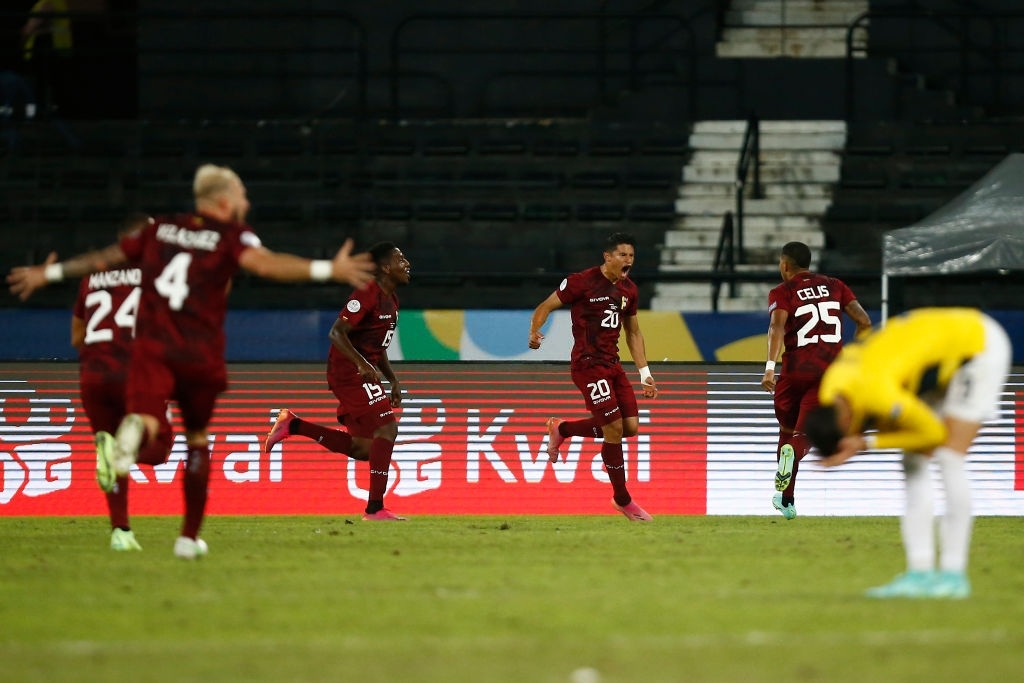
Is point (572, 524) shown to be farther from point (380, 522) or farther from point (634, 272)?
point (634, 272)

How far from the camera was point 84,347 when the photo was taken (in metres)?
10.8

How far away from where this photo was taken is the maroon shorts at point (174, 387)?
8820 millimetres

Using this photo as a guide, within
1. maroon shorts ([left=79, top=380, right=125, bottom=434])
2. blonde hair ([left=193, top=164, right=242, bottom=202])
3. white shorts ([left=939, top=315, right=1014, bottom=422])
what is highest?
blonde hair ([left=193, top=164, right=242, bottom=202])

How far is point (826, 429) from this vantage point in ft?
22.7

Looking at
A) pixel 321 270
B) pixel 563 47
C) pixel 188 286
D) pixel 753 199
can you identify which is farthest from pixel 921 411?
pixel 563 47

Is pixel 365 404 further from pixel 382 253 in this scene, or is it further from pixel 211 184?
pixel 211 184

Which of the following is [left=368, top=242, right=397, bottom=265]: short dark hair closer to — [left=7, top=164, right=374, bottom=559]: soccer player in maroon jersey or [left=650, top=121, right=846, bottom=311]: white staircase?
[left=7, top=164, right=374, bottom=559]: soccer player in maroon jersey

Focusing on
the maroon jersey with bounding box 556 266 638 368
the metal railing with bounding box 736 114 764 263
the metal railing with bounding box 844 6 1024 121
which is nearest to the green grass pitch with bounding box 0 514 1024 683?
the maroon jersey with bounding box 556 266 638 368

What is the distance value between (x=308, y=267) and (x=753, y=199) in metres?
10.9

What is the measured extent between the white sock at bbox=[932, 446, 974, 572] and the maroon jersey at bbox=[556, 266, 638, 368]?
6284 mm

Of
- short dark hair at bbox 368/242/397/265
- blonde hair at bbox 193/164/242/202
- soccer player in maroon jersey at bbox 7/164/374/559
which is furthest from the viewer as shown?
short dark hair at bbox 368/242/397/265

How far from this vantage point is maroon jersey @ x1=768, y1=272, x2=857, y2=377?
521 inches

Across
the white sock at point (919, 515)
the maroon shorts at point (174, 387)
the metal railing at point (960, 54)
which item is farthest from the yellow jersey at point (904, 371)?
the metal railing at point (960, 54)

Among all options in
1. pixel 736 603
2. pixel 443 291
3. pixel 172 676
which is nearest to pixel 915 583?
pixel 736 603
